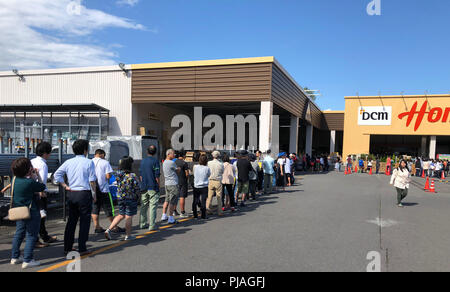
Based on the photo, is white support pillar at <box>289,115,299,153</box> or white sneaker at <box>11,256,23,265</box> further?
white support pillar at <box>289,115,299,153</box>

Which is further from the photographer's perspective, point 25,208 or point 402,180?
point 402,180

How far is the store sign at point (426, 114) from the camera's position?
2998cm

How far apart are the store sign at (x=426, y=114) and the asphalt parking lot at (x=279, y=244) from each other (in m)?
25.5

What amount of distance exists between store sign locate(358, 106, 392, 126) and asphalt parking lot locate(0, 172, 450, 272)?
2515 centimetres

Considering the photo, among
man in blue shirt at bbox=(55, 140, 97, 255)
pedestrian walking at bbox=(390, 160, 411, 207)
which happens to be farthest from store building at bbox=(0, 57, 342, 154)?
man in blue shirt at bbox=(55, 140, 97, 255)

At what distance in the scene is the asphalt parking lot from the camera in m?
4.55

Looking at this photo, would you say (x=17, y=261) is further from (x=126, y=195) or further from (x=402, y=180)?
(x=402, y=180)

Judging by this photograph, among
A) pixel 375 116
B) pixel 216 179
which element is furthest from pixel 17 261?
pixel 375 116

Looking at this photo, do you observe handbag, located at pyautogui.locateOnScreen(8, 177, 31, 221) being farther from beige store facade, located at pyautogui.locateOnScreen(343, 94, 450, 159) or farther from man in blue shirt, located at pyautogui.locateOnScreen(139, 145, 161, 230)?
beige store facade, located at pyautogui.locateOnScreen(343, 94, 450, 159)

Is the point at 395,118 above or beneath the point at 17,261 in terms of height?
above

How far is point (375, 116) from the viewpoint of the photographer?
32.0 m

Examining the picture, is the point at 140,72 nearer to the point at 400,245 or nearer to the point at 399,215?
the point at 399,215

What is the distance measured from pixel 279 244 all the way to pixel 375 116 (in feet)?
100

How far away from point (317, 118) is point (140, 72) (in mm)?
23058
